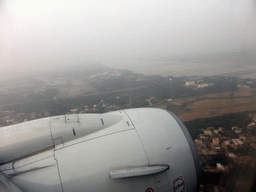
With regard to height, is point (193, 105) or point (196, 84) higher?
point (196, 84)

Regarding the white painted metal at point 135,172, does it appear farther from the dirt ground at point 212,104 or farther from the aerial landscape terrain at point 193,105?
the dirt ground at point 212,104

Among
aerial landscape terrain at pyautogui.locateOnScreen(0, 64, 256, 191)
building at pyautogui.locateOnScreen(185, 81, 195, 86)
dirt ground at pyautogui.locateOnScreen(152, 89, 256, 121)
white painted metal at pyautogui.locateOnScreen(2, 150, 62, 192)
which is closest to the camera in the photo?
white painted metal at pyautogui.locateOnScreen(2, 150, 62, 192)

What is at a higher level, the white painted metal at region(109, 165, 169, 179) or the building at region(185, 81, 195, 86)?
the building at region(185, 81, 195, 86)

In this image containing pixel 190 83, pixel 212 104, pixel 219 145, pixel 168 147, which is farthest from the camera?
pixel 190 83

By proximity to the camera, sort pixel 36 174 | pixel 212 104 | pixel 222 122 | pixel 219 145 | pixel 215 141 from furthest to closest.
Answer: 1. pixel 212 104
2. pixel 222 122
3. pixel 215 141
4. pixel 219 145
5. pixel 36 174

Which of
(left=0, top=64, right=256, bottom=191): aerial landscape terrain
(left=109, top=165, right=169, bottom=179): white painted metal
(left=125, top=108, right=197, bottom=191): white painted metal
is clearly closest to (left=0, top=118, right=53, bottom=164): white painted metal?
(left=109, top=165, right=169, bottom=179): white painted metal

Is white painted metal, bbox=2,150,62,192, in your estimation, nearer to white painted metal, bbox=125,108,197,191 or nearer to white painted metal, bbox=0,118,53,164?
white painted metal, bbox=0,118,53,164

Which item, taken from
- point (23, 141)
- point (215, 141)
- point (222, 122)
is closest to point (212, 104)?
point (222, 122)

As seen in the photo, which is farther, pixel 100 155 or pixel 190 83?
pixel 190 83

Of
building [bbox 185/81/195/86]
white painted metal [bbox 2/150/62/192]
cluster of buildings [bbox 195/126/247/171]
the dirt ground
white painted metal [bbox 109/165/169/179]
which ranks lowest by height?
cluster of buildings [bbox 195/126/247/171]

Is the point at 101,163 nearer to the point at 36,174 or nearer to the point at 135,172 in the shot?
the point at 135,172

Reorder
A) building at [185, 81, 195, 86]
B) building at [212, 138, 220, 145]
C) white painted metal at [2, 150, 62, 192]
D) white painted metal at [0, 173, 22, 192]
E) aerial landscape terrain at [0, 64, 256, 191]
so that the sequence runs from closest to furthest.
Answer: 1. white painted metal at [0, 173, 22, 192]
2. white painted metal at [2, 150, 62, 192]
3. aerial landscape terrain at [0, 64, 256, 191]
4. building at [212, 138, 220, 145]
5. building at [185, 81, 195, 86]

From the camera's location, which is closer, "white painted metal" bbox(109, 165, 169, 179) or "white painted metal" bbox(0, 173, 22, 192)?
"white painted metal" bbox(0, 173, 22, 192)

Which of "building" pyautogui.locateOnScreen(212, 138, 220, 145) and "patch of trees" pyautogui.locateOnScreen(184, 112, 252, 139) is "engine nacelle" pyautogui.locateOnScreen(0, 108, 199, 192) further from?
"patch of trees" pyautogui.locateOnScreen(184, 112, 252, 139)
